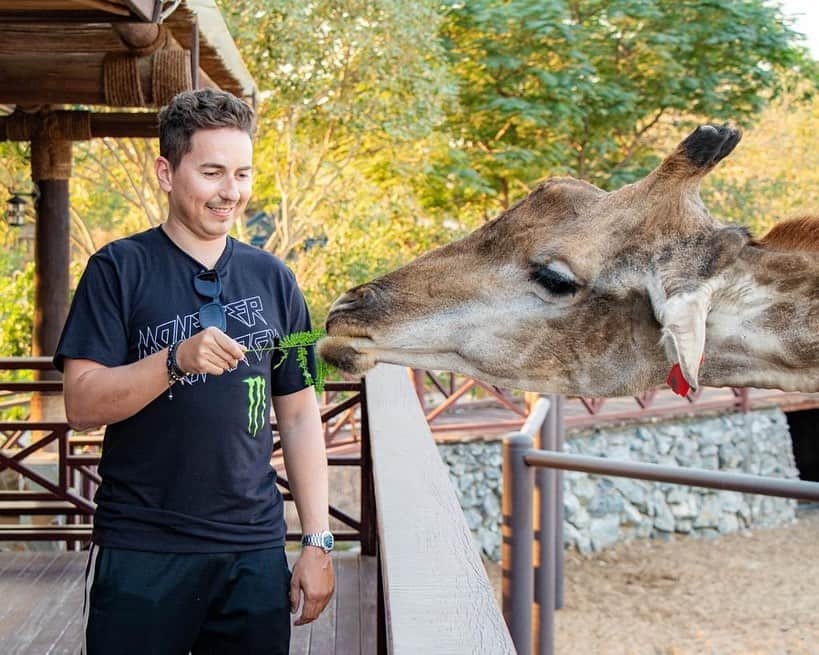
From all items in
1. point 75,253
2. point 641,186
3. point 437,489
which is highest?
point 75,253

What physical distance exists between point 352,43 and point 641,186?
11.3m

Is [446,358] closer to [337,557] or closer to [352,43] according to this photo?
[337,557]

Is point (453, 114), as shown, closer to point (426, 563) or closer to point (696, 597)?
point (696, 597)

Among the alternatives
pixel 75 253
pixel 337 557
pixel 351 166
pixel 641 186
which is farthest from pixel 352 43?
pixel 641 186

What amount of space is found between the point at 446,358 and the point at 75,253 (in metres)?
15.4

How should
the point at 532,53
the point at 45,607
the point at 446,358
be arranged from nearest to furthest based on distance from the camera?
the point at 446,358
the point at 45,607
the point at 532,53

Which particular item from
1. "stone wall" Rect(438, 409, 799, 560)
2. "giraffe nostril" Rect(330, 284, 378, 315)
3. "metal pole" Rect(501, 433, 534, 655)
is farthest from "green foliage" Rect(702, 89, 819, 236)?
"giraffe nostril" Rect(330, 284, 378, 315)

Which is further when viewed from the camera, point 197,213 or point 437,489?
point 437,489

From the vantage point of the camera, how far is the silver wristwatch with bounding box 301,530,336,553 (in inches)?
85.5

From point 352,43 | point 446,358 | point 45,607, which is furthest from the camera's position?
point 352,43

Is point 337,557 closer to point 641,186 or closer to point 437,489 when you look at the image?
point 437,489

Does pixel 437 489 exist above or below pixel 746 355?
below

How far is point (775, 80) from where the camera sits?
1653 centimetres

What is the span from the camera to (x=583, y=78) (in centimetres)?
1583
